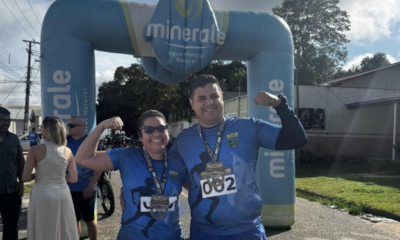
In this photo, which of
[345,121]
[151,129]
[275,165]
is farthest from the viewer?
[345,121]

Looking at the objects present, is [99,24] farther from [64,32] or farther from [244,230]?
[244,230]

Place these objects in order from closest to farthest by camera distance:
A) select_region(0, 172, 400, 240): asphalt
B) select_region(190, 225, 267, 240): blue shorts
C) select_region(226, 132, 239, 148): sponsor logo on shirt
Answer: select_region(190, 225, 267, 240): blue shorts
select_region(226, 132, 239, 148): sponsor logo on shirt
select_region(0, 172, 400, 240): asphalt

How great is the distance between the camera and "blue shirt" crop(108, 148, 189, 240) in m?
2.47

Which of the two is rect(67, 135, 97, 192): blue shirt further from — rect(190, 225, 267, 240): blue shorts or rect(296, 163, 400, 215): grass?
rect(296, 163, 400, 215): grass

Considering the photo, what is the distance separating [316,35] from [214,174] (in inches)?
1505

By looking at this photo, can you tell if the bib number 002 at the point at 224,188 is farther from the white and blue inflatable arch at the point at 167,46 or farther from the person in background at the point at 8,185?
the person in background at the point at 8,185

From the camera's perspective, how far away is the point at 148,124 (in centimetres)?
268

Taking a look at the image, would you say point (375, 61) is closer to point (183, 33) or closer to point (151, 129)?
point (183, 33)

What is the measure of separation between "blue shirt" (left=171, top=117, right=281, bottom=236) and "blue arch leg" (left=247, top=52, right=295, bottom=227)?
9.60 feet

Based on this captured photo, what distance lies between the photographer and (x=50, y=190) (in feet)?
12.4

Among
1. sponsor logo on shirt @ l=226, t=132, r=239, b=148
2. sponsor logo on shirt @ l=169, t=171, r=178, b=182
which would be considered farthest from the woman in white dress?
sponsor logo on shirt @ l=226, t=132, r=239, b=148

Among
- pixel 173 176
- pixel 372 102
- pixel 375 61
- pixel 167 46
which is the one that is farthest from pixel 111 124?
pixel 375 61

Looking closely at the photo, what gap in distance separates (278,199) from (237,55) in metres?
2.33

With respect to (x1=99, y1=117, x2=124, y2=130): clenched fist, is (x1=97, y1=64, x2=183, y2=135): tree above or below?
above
